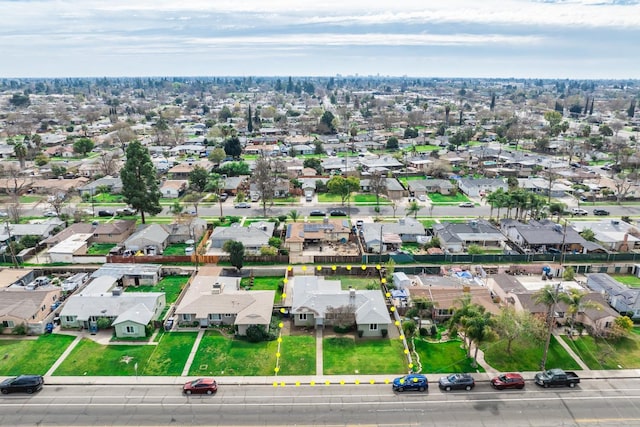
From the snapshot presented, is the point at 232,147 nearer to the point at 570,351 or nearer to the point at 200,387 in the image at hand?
the point at 200,387

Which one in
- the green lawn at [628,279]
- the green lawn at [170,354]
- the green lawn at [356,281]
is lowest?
the green lawn at [170,354]

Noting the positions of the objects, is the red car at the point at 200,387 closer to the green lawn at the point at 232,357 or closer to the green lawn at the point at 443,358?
the green lawn at the point at 232,357

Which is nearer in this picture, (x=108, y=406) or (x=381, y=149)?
(x=108, y=406)

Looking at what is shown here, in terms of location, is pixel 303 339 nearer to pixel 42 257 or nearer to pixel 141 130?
pixel 42 257

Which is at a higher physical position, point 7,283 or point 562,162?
point 562,162

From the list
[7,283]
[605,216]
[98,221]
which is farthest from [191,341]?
[605,216]

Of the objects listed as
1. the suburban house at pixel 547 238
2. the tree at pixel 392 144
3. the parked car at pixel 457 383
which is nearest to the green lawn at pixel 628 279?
the suburban house at pixel 547 238
